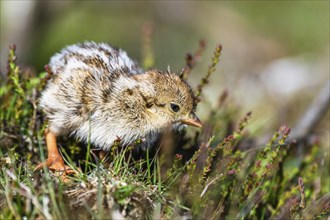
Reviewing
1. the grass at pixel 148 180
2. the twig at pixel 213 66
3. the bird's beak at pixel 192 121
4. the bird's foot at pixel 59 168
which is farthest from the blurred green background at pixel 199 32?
the bird's foot at pixel 59 168

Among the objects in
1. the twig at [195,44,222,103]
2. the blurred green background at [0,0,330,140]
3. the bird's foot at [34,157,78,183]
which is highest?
the blurred green background at [0,0,330,140]

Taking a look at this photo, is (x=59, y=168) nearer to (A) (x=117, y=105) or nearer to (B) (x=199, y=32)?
(A) (x=117, y=105)

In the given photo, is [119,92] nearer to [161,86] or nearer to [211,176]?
[161,86]

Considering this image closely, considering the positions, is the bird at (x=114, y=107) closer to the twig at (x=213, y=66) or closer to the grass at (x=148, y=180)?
the grass at (x=148, y=180)

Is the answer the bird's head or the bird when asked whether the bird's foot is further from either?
the bird's head

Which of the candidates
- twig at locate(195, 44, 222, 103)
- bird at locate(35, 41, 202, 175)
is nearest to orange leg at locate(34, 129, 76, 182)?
bird at locate(35, 41, 202, 175)

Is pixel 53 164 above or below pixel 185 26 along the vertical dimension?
below

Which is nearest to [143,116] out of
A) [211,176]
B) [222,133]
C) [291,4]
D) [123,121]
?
[123,121]
